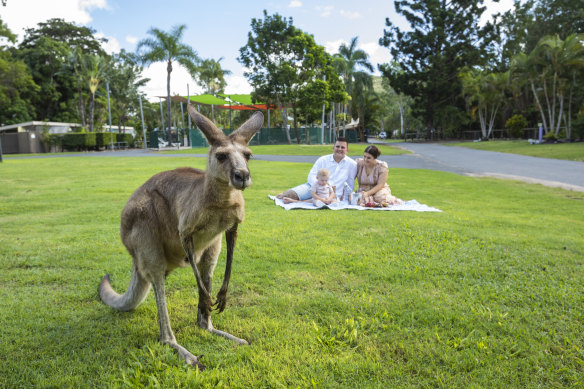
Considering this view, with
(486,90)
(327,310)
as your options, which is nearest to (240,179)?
(327,310)

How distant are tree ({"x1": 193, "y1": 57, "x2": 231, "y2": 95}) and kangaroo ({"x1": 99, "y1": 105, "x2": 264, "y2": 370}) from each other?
45743mm

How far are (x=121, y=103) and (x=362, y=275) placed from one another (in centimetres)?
5569

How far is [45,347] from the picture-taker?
247 centimetres

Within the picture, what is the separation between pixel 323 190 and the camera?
7258mm

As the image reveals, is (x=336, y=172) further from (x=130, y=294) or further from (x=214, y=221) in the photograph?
(x=214, y=221)

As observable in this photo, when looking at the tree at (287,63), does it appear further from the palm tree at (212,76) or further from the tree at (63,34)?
the tree at (63,34)

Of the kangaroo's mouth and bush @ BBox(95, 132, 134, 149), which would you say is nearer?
the kangaroo's mouth

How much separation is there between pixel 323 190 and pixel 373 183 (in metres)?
1.04

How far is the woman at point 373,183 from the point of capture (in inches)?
280

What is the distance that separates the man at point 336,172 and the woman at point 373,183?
31 centimetres

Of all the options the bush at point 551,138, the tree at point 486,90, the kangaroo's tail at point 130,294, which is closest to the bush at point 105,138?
the kangaroo's tail at point 130,294

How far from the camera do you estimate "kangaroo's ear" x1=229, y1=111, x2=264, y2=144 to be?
2.14 meters

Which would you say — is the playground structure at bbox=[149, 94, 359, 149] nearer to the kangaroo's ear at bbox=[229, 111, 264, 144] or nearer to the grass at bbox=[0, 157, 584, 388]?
the grass at bbox=[0, 157, 584, 388]

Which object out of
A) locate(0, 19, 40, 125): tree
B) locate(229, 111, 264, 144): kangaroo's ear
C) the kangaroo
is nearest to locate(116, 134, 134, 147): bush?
locate(0, 19, 40, 125): tree
